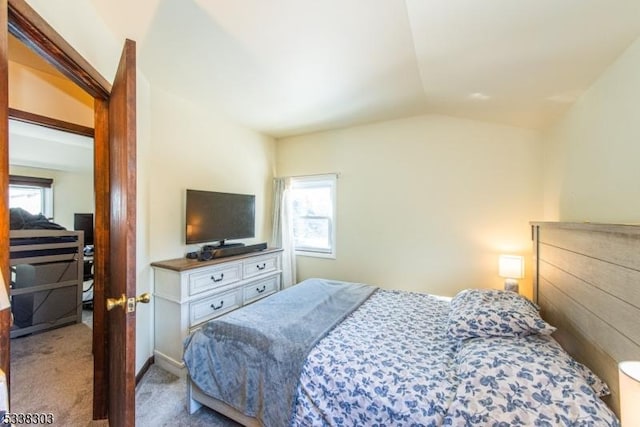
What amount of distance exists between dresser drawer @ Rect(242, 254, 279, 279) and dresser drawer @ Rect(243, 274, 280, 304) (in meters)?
0.11

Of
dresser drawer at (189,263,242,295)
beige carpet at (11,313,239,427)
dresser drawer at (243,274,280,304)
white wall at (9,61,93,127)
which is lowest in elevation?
beige carpet at (11,313,239,427)

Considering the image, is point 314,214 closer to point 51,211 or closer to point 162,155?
point 162,155

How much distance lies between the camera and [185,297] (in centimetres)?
223

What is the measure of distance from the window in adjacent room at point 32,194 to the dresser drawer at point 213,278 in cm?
155

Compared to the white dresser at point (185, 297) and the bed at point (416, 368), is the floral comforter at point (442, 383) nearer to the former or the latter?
the bed at point (416, 368)

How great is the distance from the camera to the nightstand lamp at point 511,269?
248 centimetres

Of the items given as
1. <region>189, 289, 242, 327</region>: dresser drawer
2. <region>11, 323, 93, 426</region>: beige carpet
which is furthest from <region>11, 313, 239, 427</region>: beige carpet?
<region>189, 289, 242, 327</region>: dresser drawer

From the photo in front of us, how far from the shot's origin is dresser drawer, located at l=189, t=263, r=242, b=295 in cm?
231

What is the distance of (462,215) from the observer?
292 cm

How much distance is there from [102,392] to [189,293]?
79 centimetres

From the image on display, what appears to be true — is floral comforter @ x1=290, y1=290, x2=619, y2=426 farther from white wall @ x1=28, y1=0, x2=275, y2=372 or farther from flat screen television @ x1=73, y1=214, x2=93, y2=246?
flat screen television @ x1=73, y1=214, x2=93, y2=246

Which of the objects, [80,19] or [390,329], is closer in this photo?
[80,19]

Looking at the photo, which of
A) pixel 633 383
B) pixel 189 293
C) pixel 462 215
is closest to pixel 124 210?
pixel 189 293

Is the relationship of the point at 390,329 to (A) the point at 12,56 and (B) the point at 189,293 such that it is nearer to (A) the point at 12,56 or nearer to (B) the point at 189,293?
(B) the point at 189,293
